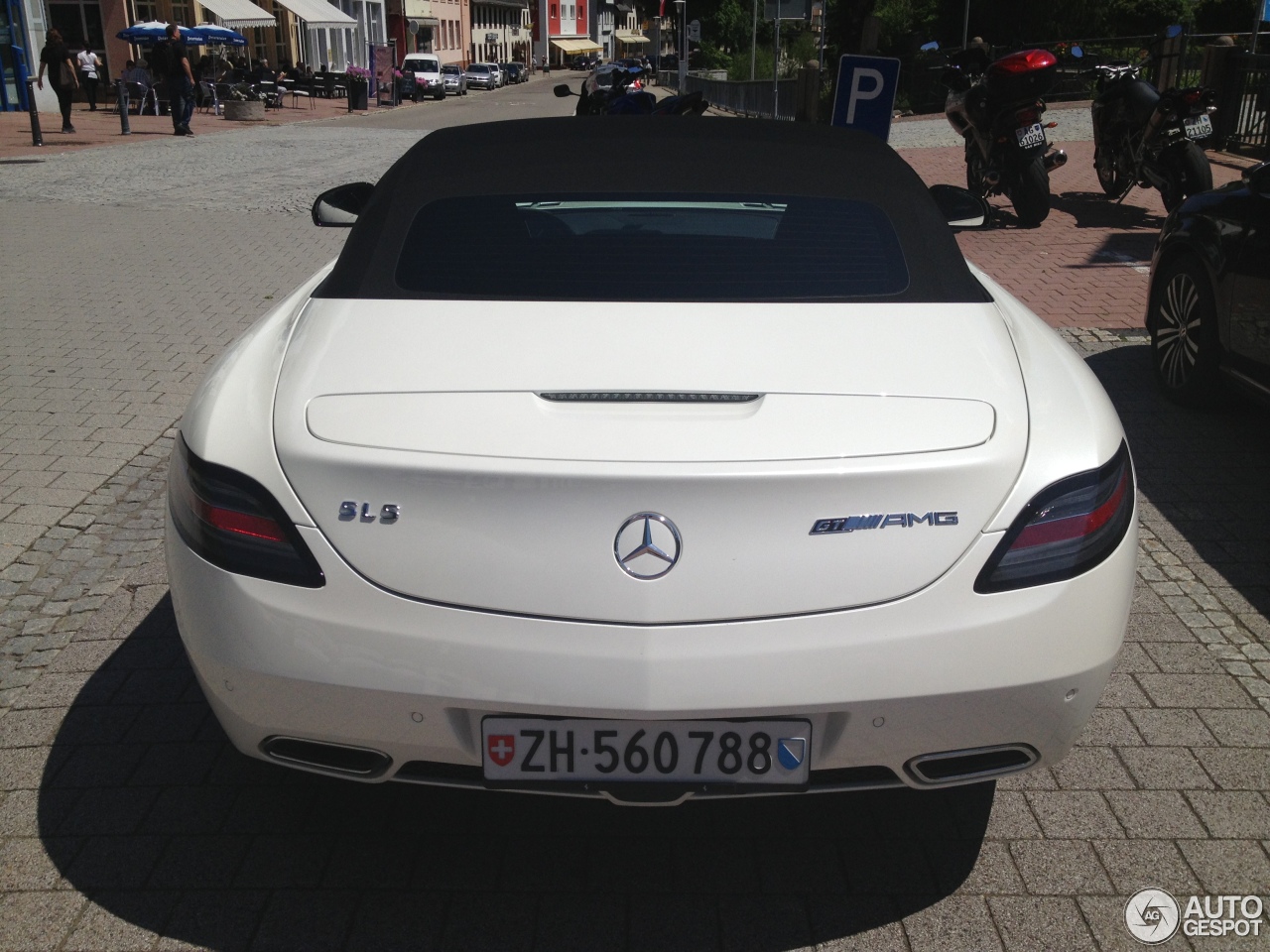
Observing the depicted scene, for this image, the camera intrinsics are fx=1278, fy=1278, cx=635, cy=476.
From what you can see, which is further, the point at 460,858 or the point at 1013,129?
the point at 1013,129

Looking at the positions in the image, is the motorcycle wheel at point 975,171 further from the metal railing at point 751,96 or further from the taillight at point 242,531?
the metal railing at point 751,96

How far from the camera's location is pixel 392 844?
2881mm

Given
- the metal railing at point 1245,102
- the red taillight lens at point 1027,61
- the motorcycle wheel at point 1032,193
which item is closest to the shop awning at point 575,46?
the metal railing at point 1245,102

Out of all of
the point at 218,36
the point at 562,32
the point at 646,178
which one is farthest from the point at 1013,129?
the point at 562,32

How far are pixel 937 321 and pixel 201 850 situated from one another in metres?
2.02

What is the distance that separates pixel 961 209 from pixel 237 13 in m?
A: 42.4

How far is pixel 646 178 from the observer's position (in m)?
3.36

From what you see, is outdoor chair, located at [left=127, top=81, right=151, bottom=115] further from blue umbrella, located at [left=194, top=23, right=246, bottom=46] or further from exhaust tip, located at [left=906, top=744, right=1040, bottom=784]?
exhaust tip, located at [left=906, top=744, right=1040, bottom=784]

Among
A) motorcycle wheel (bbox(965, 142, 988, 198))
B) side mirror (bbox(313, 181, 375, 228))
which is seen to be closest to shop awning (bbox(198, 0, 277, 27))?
motorcycle wheel (bbox(965, 142, 988, 198))

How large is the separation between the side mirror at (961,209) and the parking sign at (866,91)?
5.11 m

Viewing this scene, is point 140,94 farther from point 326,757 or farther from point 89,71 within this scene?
point 326,757

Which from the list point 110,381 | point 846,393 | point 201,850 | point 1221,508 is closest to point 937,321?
point 846,393

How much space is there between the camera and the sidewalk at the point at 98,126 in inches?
865

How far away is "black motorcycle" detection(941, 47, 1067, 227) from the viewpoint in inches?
460
